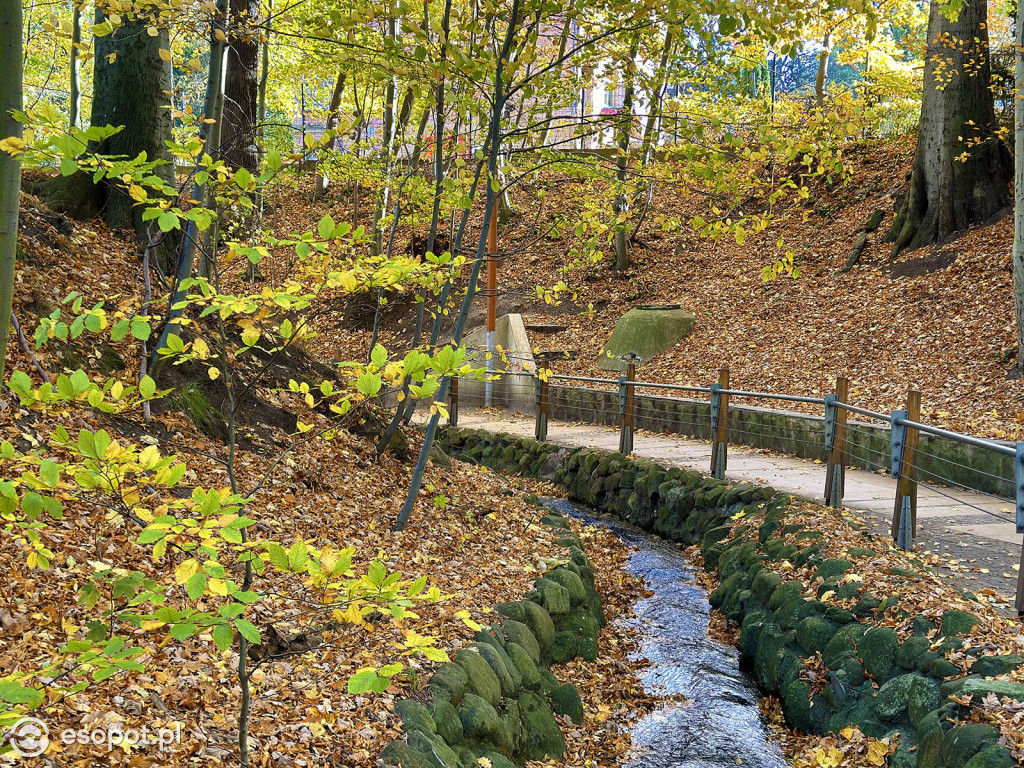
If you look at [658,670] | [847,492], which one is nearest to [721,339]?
[847,492]

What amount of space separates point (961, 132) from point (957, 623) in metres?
13.6

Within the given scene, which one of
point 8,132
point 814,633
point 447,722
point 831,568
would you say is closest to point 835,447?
point 831,568

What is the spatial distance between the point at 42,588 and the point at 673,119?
4787mm

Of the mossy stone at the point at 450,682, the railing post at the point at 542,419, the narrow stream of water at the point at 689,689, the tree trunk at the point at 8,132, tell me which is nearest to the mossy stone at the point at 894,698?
the narrow stream of water at the point at 689,689

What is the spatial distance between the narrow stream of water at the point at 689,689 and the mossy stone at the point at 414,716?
1.68m

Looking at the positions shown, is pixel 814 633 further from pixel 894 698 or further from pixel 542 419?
pixel 542 419

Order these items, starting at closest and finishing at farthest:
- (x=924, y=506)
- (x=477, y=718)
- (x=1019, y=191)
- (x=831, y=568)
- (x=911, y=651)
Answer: (x=477, y=718)
(x=911, y=651)
(x=831, y=568)
(x=924, y=506)
(x=1019, y=191)

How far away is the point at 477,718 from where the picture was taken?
4.00 meters

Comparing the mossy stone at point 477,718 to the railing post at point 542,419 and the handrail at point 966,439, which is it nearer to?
the handrail at point 966,439

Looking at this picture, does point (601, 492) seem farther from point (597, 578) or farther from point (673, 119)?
point (673, 119)

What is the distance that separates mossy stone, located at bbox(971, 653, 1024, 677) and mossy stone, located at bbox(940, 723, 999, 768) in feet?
1.36

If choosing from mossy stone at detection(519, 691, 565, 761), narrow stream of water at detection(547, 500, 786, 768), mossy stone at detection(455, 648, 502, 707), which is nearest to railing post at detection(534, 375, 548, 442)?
narrow stream of water at detection(547, 500, 786, 768)

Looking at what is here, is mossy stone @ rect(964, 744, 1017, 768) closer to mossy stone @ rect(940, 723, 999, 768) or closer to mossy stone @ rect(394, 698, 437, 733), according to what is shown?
mossy stone @ rect(940, 723, 999, 768)

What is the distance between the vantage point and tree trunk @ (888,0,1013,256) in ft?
47.8
